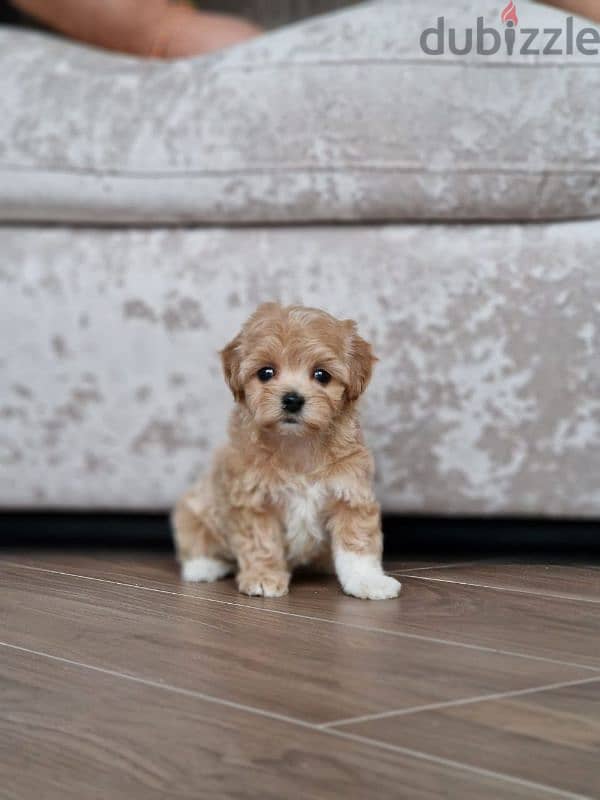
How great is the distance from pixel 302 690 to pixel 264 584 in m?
0.47

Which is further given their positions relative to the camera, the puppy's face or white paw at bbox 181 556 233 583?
white paw at bbox 181 556 233 583

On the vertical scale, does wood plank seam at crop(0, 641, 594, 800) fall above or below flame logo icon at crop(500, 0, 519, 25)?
below

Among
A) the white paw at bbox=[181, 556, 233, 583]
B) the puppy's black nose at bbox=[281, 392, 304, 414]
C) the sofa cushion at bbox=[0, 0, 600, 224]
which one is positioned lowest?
the white paw at bbox=[181, 556, 233, 583]

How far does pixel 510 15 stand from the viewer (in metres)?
1.59

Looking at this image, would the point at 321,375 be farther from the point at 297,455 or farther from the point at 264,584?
the point at 264,584

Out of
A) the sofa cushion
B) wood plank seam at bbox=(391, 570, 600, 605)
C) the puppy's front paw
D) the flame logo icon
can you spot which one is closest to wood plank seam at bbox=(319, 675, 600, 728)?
wood plank seam at bbox=(391, 570, 600, 605)

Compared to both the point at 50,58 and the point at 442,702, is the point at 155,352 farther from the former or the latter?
the point at 442,702

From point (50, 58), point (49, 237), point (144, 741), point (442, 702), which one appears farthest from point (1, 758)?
point (50, 58)

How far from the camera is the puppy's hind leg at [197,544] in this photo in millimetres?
1609

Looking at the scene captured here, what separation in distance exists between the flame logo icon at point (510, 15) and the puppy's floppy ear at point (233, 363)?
553 millimetres

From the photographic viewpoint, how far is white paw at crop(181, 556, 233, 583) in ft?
5.21

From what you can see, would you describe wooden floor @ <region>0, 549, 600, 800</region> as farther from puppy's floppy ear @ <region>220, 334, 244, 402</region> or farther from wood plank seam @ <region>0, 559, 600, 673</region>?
puppy's floppy ear @ <region>220, 334, 244, 402</region>

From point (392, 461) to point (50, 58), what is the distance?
30.0 inches

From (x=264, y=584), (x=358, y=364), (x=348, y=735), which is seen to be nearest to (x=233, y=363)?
(x=358, y=364)
